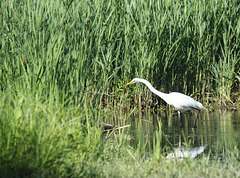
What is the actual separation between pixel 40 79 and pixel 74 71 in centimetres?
59

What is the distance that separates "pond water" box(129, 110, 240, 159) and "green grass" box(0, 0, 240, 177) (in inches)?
15.0

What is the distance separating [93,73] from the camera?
6.45m

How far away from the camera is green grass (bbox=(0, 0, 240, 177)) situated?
4.11 m

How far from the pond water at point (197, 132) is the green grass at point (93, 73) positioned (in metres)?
0.38

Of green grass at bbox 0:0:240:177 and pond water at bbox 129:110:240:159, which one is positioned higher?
green grass at bbox 0:0:240:177

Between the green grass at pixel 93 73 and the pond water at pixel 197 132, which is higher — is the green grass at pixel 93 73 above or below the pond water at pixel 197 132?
above

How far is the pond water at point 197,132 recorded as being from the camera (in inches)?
245

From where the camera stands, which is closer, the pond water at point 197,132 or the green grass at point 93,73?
the green grass at point 93,73

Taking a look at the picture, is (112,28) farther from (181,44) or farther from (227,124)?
(227,124)

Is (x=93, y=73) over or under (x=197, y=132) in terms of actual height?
over

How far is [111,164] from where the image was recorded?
15.7 ft

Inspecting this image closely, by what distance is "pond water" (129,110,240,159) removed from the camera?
20.4 ft

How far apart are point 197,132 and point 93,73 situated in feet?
7.47

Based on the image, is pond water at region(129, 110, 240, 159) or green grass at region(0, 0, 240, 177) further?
pond water at region(129, 110, 240, 159)
